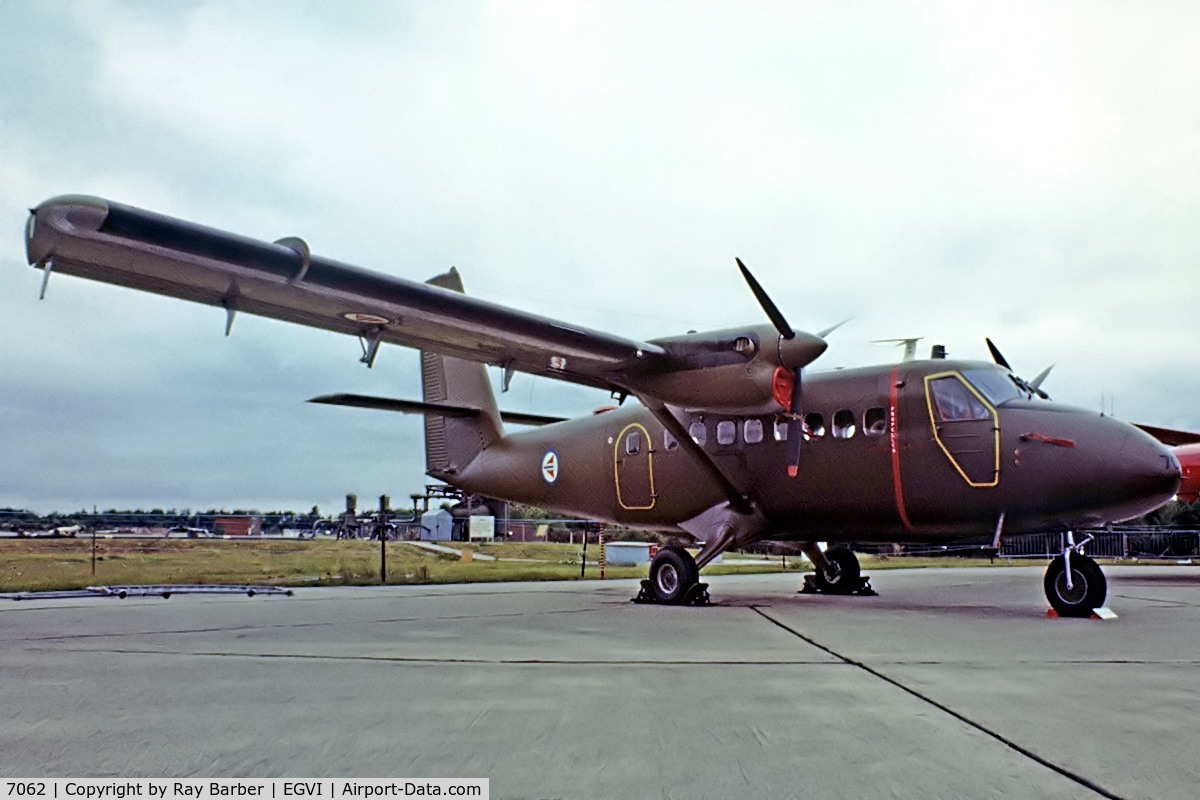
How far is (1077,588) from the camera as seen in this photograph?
384 inches

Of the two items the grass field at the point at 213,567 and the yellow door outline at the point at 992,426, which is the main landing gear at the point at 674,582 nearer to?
the yellow door outline at the point at 992,426

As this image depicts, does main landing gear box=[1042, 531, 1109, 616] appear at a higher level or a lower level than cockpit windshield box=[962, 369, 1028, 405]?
lower

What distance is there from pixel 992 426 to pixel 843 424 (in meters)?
1.85

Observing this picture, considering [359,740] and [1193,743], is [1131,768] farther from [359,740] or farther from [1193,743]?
[359,740]

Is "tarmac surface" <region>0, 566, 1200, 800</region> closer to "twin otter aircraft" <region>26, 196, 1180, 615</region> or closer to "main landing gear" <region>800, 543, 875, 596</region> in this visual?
"twin otter aircraft" <region>26, 196, 1180, 615</region>

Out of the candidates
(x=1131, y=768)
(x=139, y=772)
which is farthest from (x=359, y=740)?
(x=1131, y=768)

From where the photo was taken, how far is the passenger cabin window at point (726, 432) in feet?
40.6

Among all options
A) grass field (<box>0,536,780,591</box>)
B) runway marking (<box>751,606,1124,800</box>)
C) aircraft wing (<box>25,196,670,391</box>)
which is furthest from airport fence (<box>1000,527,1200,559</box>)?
runway marking (<box>751,606,1124,800</box>)

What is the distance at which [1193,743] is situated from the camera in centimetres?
363

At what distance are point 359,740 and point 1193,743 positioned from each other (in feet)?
11.9

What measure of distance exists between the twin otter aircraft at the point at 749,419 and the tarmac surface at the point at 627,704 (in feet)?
5.49

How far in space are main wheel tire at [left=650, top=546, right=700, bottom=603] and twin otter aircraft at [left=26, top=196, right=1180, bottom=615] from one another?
27 millimetres

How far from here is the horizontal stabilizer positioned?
43.1ft

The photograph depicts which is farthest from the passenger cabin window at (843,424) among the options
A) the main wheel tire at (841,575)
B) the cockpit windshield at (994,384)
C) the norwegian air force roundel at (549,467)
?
the norwegian air force roundel at (549,467)
